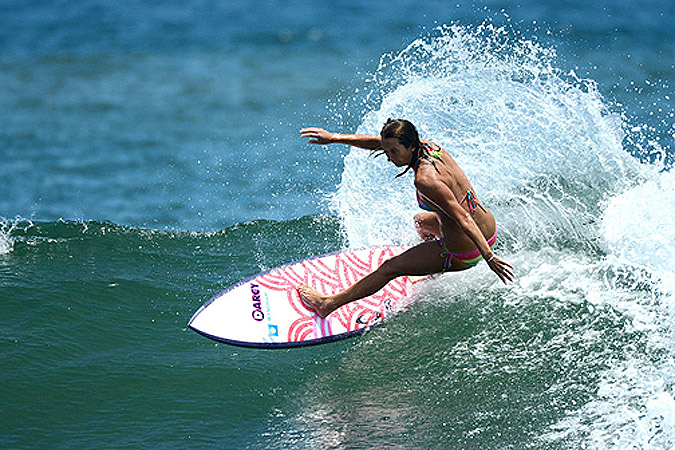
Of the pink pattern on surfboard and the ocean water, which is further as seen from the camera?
the pink pattern on surfboard

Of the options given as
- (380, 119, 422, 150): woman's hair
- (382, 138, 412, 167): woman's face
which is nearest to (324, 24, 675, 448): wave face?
(382, 138, 412, 167): woman's face

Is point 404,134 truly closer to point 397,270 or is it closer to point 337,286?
point 397,270

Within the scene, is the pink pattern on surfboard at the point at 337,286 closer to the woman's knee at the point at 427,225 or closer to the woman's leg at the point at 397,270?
the woman's leg at the point at 397,270

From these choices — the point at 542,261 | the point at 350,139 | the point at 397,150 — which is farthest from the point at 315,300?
the point at 542,261

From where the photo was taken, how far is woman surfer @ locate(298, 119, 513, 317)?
539 centimetres

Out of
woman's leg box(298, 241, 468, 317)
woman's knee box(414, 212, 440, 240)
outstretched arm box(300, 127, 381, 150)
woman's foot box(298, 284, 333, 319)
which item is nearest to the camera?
woman's leg box(298, 241, 468, 317)

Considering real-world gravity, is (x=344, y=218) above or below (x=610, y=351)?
above

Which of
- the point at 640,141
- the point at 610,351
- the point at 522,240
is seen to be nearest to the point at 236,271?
the point at 522,240

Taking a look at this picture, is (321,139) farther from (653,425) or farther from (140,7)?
(140,7)

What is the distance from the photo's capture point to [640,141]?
11.6 m

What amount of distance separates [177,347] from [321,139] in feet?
6.84

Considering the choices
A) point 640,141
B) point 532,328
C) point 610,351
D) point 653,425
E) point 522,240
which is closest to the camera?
point 653,425

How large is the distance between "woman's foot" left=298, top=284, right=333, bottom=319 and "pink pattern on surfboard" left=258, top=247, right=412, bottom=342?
44 mm

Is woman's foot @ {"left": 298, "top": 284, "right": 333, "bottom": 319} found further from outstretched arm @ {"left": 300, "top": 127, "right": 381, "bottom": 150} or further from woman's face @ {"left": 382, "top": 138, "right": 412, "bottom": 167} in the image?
woman's face @ {"left": 382, "top": 138, "right": 412, "bottom": 167}
